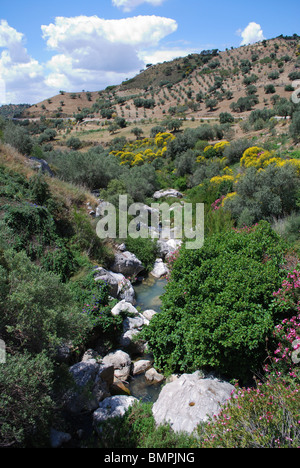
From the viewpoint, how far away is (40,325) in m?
4.19

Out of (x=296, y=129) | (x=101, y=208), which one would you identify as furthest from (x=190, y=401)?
(x=296, y=129)

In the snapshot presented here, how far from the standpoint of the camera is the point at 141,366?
6.11 metres

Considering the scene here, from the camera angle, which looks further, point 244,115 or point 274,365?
point 244,115

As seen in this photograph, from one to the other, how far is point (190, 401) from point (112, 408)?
130cm

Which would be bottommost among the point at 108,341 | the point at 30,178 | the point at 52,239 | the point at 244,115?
the point at 108,341

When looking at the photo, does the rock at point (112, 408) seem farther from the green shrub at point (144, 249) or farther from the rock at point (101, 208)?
the rock at point (101, 208)

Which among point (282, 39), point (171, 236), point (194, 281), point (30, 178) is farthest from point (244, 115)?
point (282, 39)

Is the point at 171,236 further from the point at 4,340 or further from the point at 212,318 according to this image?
the point at 4,340

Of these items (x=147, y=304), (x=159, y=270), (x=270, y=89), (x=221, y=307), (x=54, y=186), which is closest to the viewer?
(x=221, y=307)

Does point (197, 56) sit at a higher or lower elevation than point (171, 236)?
higher

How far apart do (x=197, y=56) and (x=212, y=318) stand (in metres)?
77.0

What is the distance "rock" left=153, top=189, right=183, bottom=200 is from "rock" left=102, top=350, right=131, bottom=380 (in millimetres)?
11601

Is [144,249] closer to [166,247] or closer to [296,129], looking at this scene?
[166,247]
